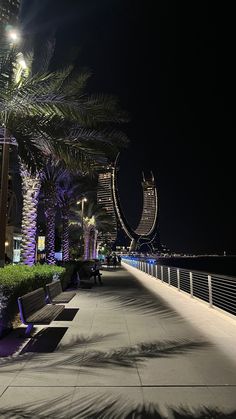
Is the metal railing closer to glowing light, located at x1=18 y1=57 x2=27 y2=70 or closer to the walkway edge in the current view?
the walkway edge

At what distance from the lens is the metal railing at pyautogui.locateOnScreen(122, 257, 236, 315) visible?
11.5 meters

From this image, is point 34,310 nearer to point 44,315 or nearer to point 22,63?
point 44,315

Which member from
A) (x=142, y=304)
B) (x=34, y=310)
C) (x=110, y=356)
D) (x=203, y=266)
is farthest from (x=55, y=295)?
(x=203, y=266)

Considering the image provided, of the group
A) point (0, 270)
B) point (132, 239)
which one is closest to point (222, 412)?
point (0, 270)

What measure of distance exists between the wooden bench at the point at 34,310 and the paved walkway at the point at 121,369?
1.22ft

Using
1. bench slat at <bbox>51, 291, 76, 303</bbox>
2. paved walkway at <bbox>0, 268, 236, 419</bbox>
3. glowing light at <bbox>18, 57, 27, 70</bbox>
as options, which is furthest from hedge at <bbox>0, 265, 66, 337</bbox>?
glowing light at <bbox>18, 57, 27, 70</bbox>

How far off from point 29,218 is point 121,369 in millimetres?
9276

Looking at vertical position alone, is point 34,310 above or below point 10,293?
below

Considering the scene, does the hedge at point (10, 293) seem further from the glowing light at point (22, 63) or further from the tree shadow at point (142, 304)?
the glowing light at point (22, 63)

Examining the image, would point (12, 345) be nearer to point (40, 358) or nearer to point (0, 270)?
point (40, 358)

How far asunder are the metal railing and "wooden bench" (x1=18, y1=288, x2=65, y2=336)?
14.2ft

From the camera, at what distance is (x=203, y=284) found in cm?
1399

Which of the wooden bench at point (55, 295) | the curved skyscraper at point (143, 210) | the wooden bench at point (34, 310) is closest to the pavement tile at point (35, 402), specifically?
the wooden bench at point (34, 310)

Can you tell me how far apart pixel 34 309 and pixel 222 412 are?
182 inches
